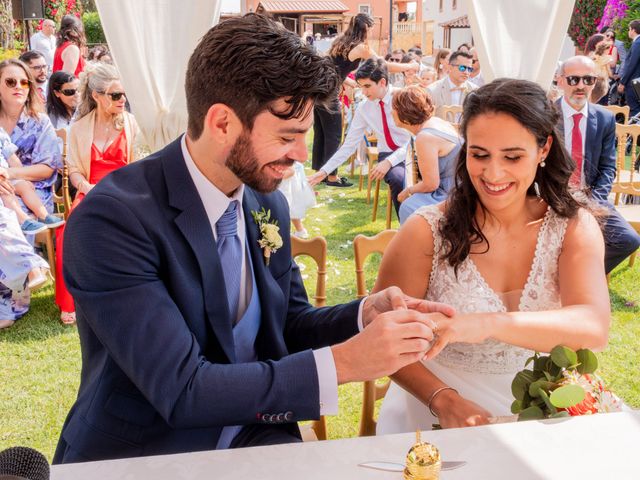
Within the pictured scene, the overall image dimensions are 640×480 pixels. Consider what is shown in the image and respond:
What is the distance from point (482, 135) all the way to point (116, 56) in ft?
7.09

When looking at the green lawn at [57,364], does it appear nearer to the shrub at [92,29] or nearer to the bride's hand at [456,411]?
the bride's hand at [456,411]

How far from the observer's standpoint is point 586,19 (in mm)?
16609

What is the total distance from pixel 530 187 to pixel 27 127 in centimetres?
409

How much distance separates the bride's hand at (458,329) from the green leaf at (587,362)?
1.17 ft

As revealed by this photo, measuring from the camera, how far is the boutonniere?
1.96 meters

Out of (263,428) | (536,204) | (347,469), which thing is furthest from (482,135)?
(347,469)

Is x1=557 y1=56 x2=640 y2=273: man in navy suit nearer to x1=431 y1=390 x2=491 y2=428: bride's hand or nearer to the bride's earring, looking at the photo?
the bride's earring

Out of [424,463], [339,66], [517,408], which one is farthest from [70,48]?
[424,463]

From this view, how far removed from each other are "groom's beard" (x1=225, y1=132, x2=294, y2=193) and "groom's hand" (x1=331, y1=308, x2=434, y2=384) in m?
0.49

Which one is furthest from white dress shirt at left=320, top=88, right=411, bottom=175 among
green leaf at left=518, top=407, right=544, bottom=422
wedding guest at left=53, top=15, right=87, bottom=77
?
green leaf at left=518, top=407, right=544, bottom=422

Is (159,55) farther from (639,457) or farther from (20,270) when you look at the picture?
(639,457)

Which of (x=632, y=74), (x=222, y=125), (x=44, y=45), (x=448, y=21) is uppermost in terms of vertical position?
Result: (x=222, y=125)

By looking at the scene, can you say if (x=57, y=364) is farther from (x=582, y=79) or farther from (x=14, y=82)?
(x=582, y=79)

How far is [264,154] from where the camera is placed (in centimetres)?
175
